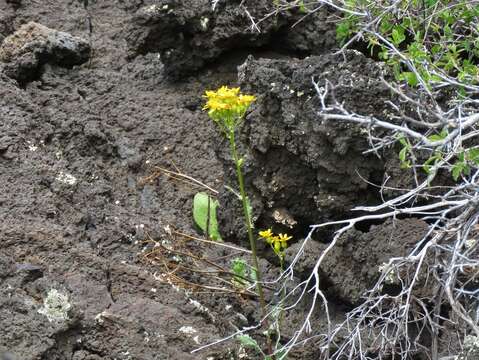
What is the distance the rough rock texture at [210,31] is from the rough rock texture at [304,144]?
22.5 inches

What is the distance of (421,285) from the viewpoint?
3.30 m

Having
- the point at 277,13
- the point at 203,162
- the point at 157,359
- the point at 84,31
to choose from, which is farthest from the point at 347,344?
the point at 84,31

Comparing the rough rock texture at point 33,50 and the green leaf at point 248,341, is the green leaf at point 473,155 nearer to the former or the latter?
the green leaf at point 248,341

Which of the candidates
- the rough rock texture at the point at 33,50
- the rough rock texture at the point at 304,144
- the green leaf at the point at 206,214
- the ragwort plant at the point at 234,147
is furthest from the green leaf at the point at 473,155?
the rough rock texture at the point at 33,50

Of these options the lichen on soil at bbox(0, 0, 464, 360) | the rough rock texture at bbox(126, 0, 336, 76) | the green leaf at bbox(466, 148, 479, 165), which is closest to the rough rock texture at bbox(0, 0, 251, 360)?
the lichen on soil at bbox(0, 0, 464, 360)

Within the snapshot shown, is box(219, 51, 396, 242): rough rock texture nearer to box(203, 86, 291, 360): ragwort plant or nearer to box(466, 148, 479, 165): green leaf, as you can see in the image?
box(203, 86, 291, 360): ragwort plant

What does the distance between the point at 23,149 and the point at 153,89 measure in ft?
3.26

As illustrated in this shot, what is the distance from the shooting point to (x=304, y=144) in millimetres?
3742

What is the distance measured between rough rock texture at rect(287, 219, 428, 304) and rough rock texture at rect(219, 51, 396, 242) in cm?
25

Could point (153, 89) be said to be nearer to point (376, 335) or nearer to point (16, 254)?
point (16, 254)

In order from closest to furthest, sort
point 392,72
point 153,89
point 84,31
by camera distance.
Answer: point 392,72
point 153,89
point 84,31

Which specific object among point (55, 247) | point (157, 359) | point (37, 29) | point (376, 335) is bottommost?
point (376, 335)

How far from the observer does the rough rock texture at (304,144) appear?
11.9 feet

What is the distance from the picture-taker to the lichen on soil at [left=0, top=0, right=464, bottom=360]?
3.22 m
